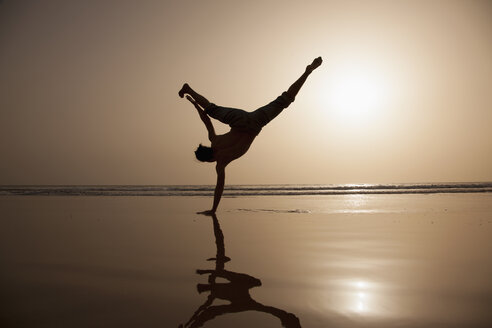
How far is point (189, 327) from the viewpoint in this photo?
2070mm

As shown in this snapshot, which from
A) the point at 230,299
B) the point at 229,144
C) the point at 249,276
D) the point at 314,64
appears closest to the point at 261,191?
the point at 229,144

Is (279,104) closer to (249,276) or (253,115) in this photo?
(253,115)

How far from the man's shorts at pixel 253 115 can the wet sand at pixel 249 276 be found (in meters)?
2.00

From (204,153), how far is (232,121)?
75 centimetres

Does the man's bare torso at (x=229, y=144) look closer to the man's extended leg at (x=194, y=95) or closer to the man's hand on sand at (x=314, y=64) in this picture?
the man's extended leg at (x=194, y=95)

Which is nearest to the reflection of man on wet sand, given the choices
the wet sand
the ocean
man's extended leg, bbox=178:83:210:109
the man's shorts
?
the wet sand

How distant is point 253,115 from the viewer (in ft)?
22.8

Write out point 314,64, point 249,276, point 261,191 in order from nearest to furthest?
point 249,276 < point 314,64 < point 261,191

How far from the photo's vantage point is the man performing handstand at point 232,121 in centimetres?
693

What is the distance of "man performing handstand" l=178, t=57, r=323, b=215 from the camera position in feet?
22.7

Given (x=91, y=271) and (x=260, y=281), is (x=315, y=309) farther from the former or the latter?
(x=91, y=271)

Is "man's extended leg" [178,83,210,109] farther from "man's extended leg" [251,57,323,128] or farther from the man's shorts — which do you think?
"man's extended leg" [251,57,323,128]

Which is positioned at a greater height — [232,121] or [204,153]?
[232,121]

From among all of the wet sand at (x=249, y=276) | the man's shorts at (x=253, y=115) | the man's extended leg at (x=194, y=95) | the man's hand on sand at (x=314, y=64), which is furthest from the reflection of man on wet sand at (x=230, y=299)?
the man's hand on sand at (x=314, y=64)
